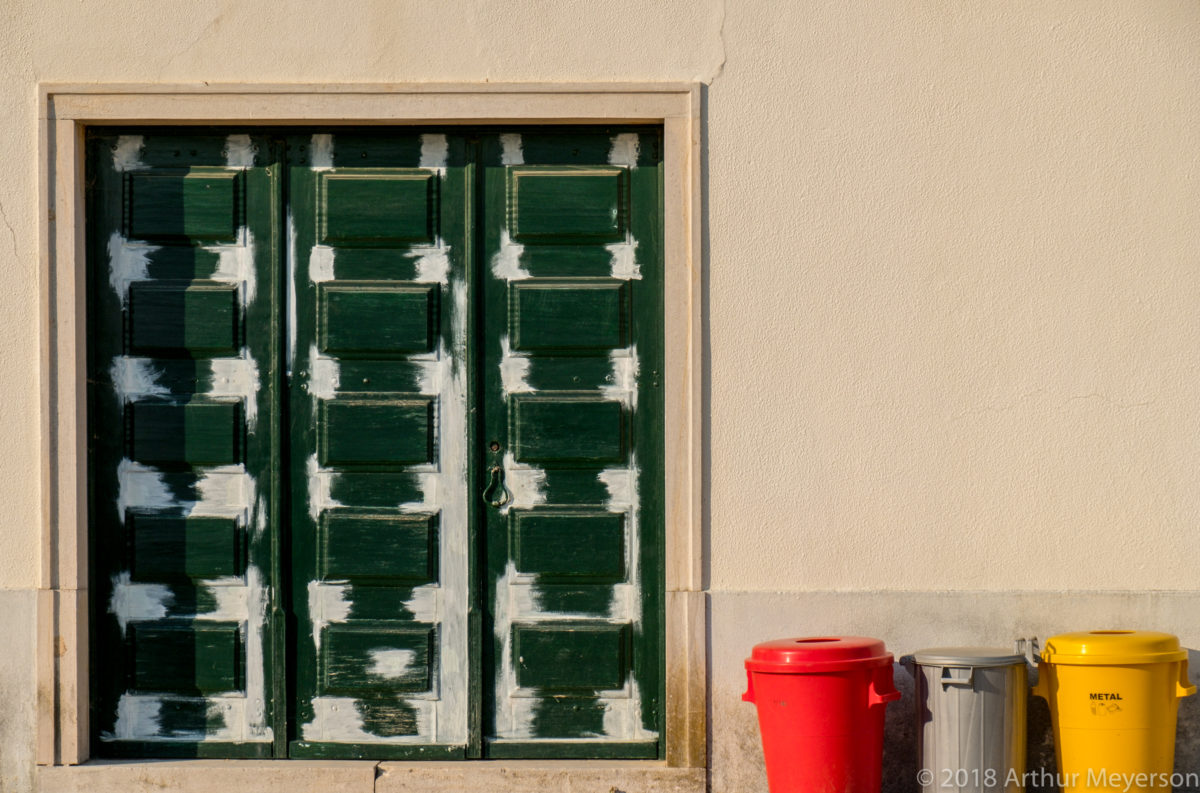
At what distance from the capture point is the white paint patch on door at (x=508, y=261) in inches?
210

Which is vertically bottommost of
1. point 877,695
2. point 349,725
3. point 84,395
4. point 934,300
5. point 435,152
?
point 349,725

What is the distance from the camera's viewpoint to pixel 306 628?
5328mm

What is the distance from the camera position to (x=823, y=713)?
14.8 ft

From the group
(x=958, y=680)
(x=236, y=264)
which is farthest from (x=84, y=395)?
(x=958, y=680)

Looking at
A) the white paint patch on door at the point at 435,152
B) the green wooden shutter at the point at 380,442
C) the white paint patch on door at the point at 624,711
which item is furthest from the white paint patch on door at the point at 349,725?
the white paint patch on door at the point at 435,152

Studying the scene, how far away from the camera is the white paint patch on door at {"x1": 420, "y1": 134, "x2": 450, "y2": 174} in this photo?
5.36 metres

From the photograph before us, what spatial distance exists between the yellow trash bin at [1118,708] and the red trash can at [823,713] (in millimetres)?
766

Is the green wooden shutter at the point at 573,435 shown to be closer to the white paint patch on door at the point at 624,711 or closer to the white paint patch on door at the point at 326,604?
the white paint patch on door at the point at 624,711

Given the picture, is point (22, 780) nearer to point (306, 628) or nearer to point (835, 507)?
point (306, 628)

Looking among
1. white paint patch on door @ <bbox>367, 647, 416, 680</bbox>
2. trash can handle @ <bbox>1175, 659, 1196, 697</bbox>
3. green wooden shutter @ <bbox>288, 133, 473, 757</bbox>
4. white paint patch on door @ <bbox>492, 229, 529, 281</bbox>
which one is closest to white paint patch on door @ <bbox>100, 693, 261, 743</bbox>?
green wooden shutter @ <bbox>288, 133, 473, 757</bbox>

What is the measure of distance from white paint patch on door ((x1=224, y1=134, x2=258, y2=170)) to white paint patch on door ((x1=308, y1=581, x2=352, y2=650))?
1.99 m

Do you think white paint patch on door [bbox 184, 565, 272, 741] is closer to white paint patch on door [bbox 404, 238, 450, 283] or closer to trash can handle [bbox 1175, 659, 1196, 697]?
white paint patch on door [bbox 404, 238, 450, 283]

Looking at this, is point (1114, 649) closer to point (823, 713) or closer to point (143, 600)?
point (823, 713)

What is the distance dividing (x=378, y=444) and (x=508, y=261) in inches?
41.3
